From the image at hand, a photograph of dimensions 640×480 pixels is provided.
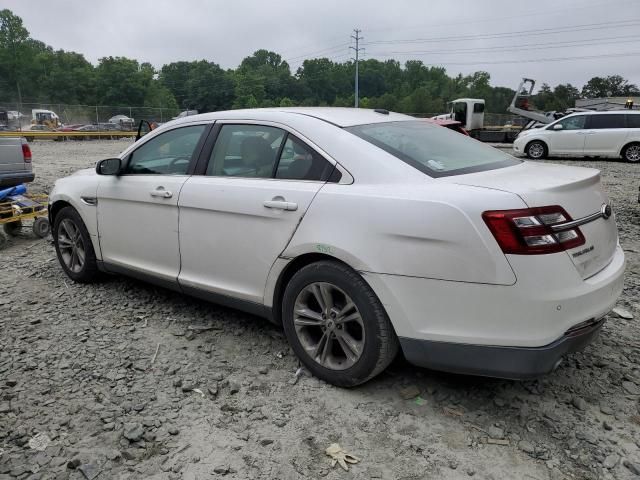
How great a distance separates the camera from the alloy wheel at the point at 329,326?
296 centimetres

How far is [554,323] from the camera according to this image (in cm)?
246

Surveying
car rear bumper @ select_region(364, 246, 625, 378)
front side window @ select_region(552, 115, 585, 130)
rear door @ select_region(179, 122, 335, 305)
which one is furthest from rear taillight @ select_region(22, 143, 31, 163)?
front side window @ select_region(552, 115, 585, 130)

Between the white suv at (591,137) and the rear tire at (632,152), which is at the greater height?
the white suv at (591,137)

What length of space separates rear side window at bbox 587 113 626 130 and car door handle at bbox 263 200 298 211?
1696cm

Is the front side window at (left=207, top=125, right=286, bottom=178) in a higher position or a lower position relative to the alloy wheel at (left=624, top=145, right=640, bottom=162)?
higher

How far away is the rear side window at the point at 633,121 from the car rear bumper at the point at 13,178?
16820 mm

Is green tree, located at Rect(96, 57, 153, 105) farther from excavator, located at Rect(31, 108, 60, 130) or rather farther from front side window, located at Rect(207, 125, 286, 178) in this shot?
front side window, located at Rect(207, 125, 286, 178)

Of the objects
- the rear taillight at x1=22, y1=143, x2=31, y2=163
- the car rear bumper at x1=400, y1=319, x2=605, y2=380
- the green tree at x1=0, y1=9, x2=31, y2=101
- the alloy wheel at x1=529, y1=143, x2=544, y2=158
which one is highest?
the green tree at x1=0, y1=9, x2=31, y2=101

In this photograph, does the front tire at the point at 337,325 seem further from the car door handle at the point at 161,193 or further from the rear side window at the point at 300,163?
the car door handle at the point at 161,193

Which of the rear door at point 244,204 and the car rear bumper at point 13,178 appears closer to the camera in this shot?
the rear door at point 244,204

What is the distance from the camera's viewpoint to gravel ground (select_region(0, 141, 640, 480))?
249 cm

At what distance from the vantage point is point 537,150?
59.5 ft

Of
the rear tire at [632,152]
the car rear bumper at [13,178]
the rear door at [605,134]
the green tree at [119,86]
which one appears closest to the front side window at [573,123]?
the rear door at [605,134]

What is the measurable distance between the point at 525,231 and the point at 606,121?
17.2m
